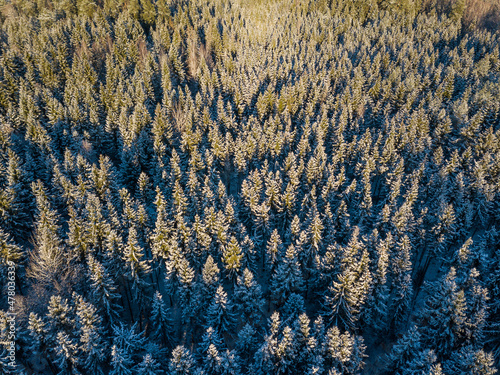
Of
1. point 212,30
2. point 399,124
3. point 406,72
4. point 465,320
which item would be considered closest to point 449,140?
point 399,124

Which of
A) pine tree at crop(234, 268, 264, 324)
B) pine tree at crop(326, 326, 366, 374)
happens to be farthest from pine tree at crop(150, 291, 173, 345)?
pine tree at crop(326, 326, 366, 374)

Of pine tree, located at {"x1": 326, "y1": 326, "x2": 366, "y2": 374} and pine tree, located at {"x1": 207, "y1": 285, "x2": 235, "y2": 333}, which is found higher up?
pine tree, located at {"x1": 326, "y1": 326, "x2": 366, "y2": 374}

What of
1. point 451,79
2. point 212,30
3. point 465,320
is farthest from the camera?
point 212,30

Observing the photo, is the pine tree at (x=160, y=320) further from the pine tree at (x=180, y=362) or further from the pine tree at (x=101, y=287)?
the pine tree at (x=180, y=362)

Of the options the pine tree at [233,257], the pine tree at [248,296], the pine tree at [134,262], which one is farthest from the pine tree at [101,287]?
the pine tree at [248,296]

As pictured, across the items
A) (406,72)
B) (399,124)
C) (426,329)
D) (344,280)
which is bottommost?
(426,329)

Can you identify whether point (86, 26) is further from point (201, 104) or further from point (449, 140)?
point (449, 140)

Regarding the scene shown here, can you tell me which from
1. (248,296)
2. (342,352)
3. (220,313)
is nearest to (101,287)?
(220,313)

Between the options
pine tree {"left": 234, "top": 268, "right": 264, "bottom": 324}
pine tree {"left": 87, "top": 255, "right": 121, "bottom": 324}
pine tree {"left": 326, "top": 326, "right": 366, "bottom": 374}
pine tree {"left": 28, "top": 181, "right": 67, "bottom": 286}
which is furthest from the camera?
pine tree {"left": 234, "top": 268, "right": 264, "bottom": 324}

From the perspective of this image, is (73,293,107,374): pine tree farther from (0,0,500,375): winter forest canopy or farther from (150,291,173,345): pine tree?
(150,291,173,345): pine tree
